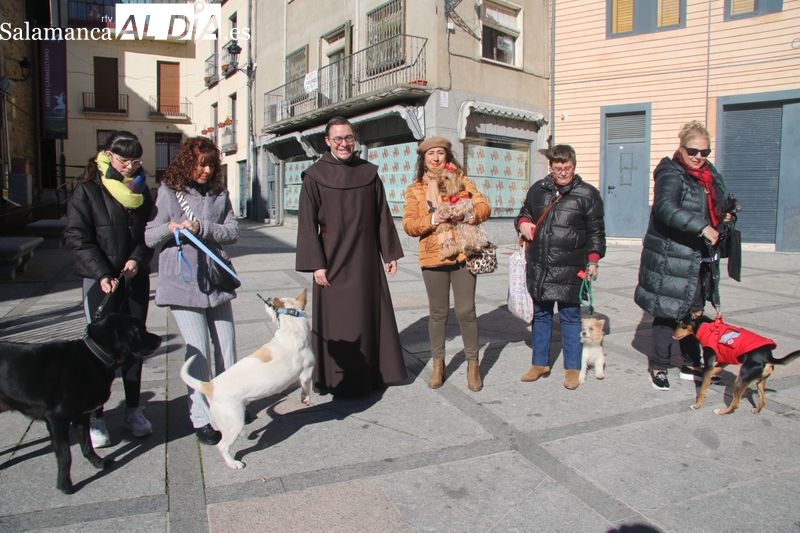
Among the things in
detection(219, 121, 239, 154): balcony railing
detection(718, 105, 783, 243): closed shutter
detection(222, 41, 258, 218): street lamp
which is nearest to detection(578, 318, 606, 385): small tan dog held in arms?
detection(718, 105, 783, 243): closed shutter

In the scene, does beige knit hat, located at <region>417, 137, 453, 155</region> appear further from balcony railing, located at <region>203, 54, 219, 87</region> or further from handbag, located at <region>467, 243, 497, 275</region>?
balcony railing, located at <region>203, 54, 219, 87</region>

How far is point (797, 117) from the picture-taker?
1252cm

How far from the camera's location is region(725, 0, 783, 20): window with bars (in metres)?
12.6

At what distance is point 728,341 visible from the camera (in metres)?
3.79

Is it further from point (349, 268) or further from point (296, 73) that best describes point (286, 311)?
point (296, 73)

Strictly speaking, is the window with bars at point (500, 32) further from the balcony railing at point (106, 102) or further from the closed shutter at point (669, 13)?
the balcony railing at point (106, 102)

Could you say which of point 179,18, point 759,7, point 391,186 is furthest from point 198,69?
point 759,7

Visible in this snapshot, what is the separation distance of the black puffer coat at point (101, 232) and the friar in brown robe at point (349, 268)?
3.38 feet

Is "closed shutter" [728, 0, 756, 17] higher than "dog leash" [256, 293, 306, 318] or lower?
higher

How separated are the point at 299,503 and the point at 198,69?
106 ft

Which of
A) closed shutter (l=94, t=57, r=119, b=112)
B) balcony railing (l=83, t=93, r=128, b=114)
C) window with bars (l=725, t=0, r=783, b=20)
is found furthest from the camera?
closed shutter (l=94, t=57, r=119, b=112)

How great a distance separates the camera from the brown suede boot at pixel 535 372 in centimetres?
454

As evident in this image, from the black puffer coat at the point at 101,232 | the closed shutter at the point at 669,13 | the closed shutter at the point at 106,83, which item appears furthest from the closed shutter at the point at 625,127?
the closed shutter at the point at 106,83

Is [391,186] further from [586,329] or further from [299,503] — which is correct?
[299,503]
